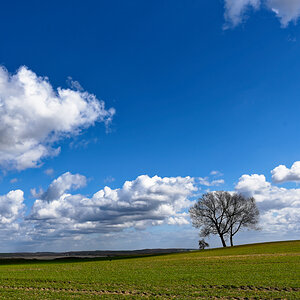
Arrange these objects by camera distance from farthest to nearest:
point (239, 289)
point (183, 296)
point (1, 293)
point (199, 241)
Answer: point (199, 241) → point (1, 293) → point (239, 289) → point (183, 296)

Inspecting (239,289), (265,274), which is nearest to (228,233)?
(265,274)

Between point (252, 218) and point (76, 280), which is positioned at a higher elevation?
point (252, 218)

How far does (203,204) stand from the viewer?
315 feet

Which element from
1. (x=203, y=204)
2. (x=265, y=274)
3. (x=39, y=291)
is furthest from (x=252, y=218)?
(x=39, y=291)

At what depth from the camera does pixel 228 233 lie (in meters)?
94.5

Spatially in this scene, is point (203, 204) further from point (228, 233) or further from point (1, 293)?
point (1, 293)

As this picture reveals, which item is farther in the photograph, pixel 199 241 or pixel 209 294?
pixel 199 241

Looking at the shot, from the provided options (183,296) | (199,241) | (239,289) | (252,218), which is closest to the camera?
(183,296)

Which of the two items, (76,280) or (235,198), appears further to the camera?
(235,198)

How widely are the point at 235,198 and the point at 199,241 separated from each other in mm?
20256

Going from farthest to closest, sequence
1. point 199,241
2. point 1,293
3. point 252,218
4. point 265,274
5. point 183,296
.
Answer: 1. point 199,241
2. point 252,218
3. point 265,274
4. point 1,293
5. point 183,296

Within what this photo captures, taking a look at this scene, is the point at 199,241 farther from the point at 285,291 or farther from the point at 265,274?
the point at 285,291

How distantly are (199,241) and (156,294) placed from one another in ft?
272

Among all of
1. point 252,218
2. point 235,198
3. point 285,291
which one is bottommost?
point 285,291
